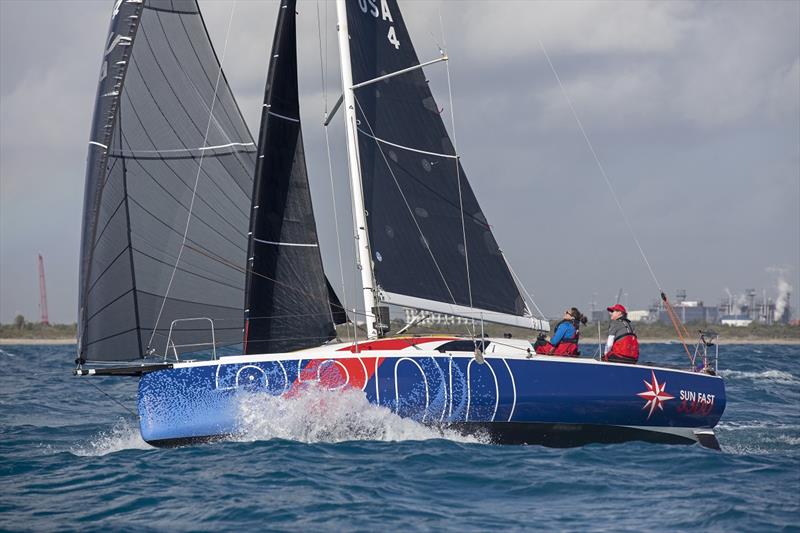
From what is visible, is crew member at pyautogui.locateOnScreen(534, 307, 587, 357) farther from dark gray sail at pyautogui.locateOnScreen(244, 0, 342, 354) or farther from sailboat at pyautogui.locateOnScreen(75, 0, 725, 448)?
dark gray sail at pyautogui.locateOnScreen(244, 0, 342, 354)

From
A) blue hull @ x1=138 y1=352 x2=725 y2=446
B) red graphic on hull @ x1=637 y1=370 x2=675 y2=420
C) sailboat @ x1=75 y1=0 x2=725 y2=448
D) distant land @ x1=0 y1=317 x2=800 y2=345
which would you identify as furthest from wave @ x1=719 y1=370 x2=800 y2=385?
distant land @ x1=0 y1=317 x2=800 y2=345

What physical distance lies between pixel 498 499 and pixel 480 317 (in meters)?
4.75

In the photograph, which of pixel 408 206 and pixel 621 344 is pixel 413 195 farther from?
pixel 621 344

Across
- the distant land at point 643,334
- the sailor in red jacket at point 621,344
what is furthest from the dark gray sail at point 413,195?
the distant land at point 643,334

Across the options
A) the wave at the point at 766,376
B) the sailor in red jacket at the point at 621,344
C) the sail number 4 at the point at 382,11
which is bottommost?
the wave at the point at 766,376

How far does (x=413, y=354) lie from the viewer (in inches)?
456

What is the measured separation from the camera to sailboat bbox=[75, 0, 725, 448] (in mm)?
11500

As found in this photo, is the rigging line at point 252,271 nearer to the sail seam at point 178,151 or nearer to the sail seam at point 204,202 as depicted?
the sail seam at point 204,202

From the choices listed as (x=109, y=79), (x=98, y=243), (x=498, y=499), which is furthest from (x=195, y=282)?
(x=498, y=499)

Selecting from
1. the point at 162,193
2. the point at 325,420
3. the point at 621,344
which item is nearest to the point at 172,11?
the point at 162,193

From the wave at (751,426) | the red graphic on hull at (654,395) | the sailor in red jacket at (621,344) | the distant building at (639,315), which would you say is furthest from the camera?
the distant building at (639,315)

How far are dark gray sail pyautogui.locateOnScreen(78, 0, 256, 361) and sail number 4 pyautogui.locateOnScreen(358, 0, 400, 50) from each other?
235cm

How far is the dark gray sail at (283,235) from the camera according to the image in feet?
40.6

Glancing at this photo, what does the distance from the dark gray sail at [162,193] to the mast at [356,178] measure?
180 cm
